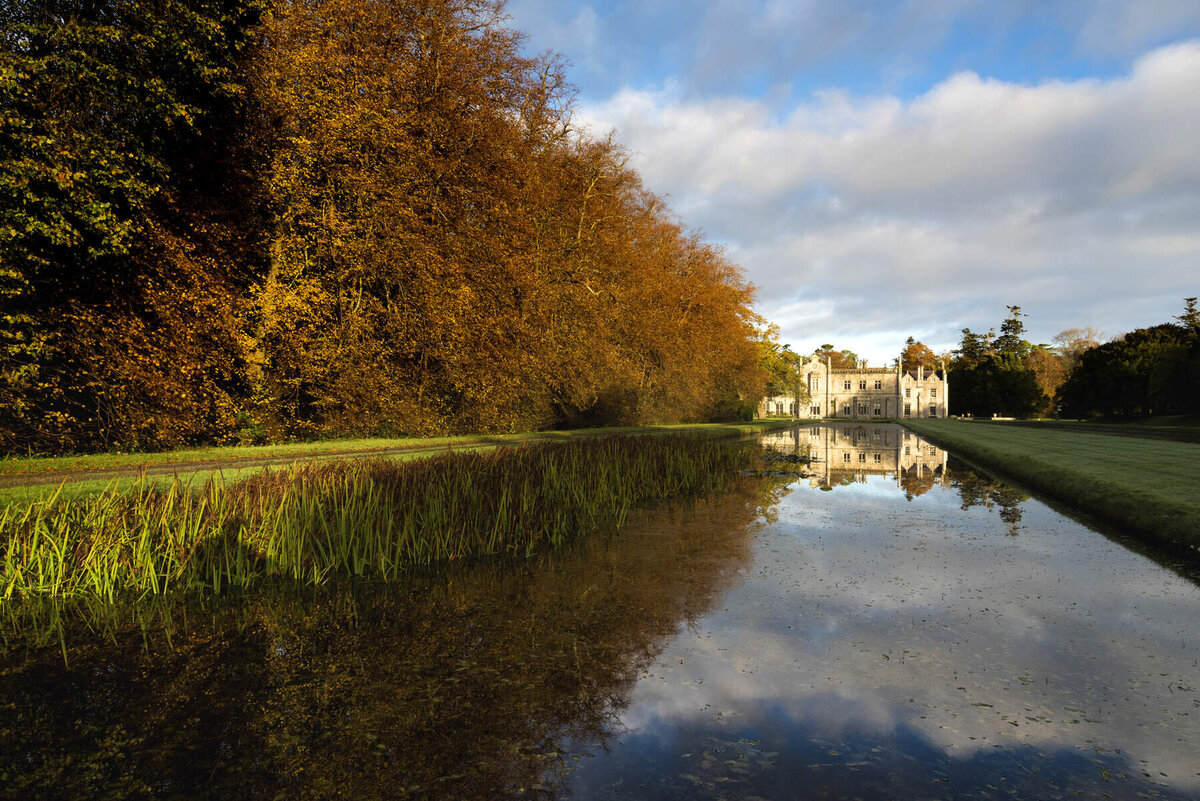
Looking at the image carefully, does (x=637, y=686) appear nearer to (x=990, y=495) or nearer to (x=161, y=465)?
(x=161, y=465)

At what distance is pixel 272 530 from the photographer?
6.83 m

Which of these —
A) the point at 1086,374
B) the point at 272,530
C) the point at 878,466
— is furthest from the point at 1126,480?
the point at 1086,374

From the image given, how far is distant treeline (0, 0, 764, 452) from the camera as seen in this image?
1216 cm

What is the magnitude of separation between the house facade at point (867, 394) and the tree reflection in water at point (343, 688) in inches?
3475

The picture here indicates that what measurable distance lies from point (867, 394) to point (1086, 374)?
115ft

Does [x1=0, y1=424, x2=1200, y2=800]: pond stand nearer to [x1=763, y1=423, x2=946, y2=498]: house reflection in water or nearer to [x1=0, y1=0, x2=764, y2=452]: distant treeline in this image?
[x1=763, y1=423, x2=946, y2=498]: house reflection in water

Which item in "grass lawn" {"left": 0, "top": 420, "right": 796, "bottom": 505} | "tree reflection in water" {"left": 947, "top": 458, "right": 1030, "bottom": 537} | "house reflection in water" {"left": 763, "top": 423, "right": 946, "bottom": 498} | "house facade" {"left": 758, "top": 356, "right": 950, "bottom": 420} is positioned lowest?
"house reflection in water" {"left": 763, "top": 423, "right": 946, "bottom": 498}

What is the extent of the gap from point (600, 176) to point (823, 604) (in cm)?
2600

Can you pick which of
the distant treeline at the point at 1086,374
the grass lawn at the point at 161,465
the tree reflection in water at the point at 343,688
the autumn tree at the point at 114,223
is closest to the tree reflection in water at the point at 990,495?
the tree reflection in water at the point at 343,688

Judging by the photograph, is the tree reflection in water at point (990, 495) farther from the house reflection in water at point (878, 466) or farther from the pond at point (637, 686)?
the pond at point (637, 686)

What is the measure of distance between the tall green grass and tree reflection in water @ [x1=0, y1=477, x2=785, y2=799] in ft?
2.37

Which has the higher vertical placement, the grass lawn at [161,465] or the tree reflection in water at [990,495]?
the grass lawn at [161,465]

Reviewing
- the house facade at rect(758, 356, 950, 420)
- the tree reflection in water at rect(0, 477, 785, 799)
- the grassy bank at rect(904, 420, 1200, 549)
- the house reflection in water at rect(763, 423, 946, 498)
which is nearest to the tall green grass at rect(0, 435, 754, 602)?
the tree reflection in water at rect(0, 477, 785, 799)

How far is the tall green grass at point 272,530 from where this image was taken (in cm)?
596
